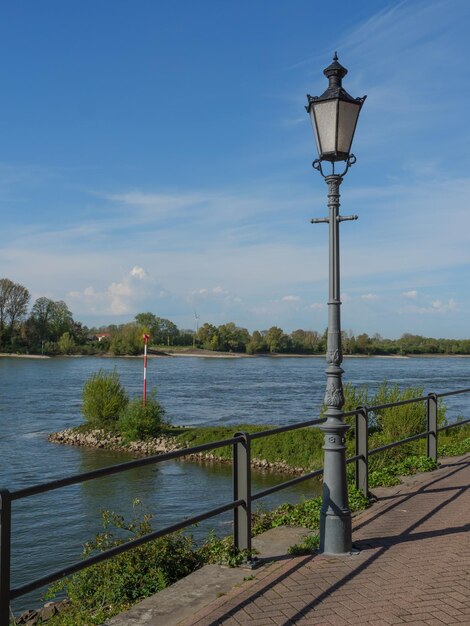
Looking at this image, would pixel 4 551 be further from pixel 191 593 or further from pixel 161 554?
pixel 161 554

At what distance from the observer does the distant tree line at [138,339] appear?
436 feet

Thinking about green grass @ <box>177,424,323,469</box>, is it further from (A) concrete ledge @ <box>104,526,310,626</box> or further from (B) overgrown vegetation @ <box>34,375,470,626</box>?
(A) concrete ledge @ <box>104,526,310,626</box>

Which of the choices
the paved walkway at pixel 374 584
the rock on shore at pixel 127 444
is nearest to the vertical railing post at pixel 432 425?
the paved walkway at pixel 374 584

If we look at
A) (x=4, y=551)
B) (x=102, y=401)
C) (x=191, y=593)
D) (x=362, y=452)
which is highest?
(x=4, y=551)

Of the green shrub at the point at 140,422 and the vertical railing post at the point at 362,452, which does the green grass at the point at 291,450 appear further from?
the vertical railing post at the point at 362,452

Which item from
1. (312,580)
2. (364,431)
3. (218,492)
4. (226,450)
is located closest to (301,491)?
(218,492)

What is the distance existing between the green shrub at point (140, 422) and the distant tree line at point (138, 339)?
87.8m

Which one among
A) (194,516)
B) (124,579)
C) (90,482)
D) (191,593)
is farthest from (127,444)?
(191,593)

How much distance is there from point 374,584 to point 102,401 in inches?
1048

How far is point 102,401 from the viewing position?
100 ft

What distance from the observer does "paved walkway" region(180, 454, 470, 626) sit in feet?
14.5

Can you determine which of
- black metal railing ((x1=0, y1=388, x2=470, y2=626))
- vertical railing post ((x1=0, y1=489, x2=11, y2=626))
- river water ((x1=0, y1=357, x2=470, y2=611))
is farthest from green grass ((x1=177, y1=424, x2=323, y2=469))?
vertical railing post ((x1=0, y1=489, x2=11, y2=626))

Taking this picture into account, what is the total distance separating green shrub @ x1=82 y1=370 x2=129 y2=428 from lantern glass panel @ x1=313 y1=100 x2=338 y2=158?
2549 cm

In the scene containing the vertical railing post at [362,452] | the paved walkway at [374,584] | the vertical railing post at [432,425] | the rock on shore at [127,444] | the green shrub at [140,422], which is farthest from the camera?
the green shrub at [140,422]
